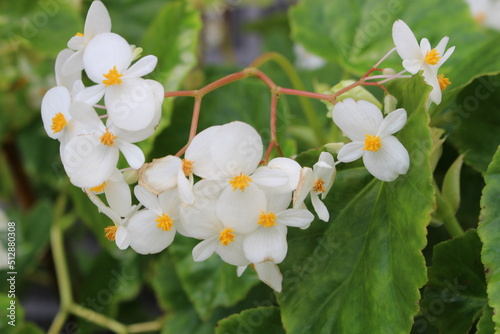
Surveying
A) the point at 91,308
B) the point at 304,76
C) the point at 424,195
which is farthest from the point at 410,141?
the point at 91,308

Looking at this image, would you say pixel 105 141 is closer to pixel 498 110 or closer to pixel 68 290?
pixel 498 110

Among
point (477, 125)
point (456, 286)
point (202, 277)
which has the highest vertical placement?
point (477, 125)

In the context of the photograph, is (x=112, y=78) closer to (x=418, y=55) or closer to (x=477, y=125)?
(x=418, y=55)

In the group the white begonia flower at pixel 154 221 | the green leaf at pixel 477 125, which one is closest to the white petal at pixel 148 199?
the white begonia flower at pixel 154 221

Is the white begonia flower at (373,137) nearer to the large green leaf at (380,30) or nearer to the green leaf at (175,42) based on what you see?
the large green leaf at (380,30)

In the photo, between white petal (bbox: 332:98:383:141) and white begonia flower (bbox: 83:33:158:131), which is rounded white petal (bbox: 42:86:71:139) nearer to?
white begonia flower (bbox: 83:33:158:131)

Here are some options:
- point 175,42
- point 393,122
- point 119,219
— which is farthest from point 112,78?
point 175,42
